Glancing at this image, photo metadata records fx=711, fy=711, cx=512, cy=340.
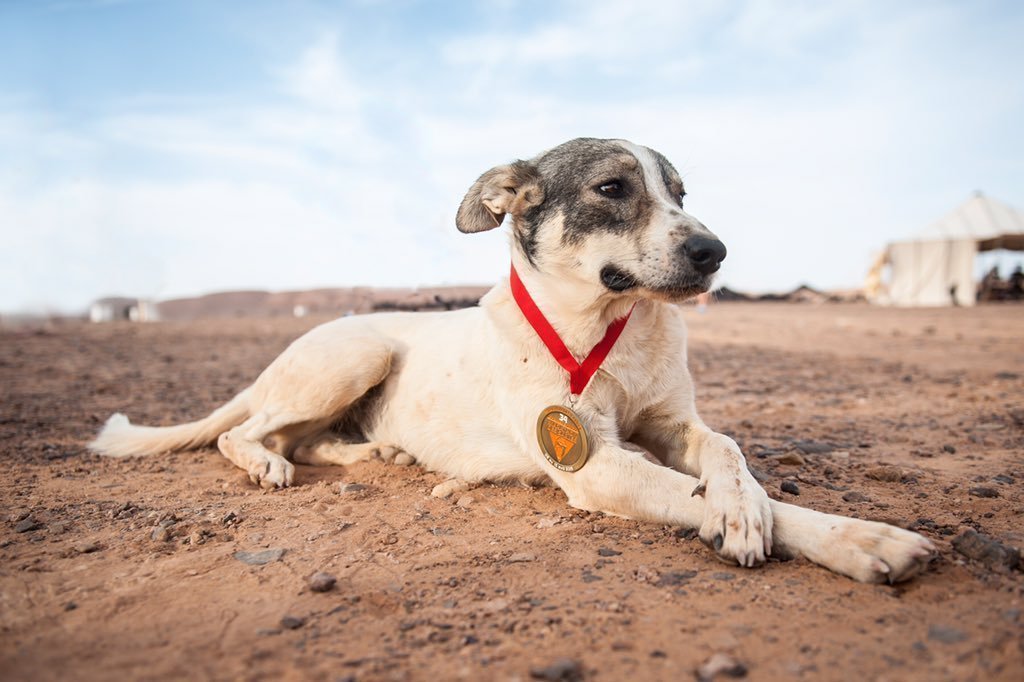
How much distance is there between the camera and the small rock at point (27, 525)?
3.00 metres

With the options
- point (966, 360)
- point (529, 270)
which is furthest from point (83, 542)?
point (966, 360)

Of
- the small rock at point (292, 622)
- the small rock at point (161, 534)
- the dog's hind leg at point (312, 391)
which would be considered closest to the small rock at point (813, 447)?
the dog's hind leg at point (312, 391)

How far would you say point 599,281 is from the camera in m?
3.21

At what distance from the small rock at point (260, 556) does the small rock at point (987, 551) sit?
7.74ft

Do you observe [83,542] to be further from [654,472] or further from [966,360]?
[966,360]

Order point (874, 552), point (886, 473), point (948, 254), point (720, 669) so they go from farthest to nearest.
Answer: point (948, 254) → point (886, 473) → point (874, 552) → point (720, 669)

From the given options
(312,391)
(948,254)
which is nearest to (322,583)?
(312,391)

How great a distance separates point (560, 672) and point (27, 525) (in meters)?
2.53

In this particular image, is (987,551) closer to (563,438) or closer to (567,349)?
(563,438)

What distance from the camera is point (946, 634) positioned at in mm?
1817

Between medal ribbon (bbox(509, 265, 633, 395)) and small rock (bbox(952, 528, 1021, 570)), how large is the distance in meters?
1.51

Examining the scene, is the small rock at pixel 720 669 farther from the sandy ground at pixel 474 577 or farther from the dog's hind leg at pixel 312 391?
the dog's hind leg at pixel 312 391

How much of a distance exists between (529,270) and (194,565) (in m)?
1.96

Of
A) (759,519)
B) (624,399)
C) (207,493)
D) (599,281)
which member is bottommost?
(207,493)
